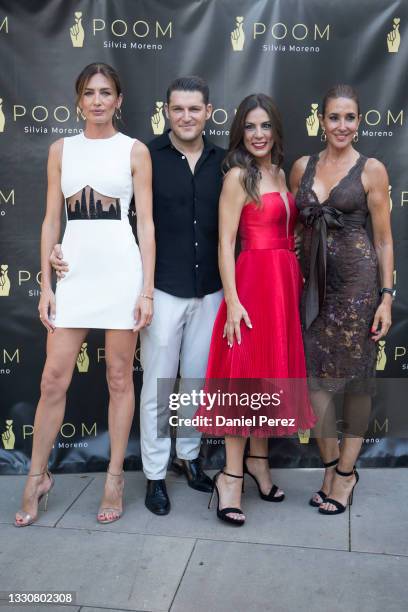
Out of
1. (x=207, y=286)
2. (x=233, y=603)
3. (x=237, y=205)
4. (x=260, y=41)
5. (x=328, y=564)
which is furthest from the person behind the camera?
(x=260, y=41)

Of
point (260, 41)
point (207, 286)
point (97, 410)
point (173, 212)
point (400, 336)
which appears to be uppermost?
point (260, 41)

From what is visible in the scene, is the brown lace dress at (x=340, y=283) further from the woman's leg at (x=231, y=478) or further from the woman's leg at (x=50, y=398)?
the woman's leg at (x=50, y=398)

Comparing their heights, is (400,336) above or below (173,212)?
below

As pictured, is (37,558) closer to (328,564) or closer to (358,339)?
(328,564)

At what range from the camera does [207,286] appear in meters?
3.26

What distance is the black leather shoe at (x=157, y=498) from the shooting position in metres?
3.25

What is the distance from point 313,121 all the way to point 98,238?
154cm

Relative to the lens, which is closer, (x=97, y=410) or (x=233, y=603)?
(x=233, y=603)

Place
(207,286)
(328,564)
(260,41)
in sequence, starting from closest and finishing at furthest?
(328,564), (207,286), (260,41)

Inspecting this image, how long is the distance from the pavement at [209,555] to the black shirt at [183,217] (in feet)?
3.61

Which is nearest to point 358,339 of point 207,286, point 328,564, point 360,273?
point 360,273

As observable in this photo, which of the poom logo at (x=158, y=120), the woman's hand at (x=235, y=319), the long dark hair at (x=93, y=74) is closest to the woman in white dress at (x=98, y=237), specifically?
the long dark hair at (x=93, y=74)

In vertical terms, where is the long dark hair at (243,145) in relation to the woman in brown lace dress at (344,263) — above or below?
above

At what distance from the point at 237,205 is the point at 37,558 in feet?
5.64
